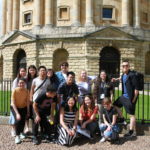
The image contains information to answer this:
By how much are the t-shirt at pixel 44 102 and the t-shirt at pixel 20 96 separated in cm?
46

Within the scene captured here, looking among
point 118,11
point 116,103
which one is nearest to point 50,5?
point 118,11

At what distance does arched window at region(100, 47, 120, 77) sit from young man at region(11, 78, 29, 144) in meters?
26.0

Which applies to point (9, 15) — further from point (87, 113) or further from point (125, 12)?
point (87, 113)

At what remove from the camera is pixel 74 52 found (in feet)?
114

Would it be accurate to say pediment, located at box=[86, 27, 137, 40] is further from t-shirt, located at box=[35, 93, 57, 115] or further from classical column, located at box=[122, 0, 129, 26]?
t-shirt, located at box=[35, 93, 57, 115]

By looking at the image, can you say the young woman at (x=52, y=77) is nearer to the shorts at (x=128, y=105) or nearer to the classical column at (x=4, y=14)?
the shorts at (x=128, y=105)

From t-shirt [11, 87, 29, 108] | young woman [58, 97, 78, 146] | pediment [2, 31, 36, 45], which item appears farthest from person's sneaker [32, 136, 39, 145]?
pediment [2, 31, 36, 45]

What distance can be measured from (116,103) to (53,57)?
86.4ft

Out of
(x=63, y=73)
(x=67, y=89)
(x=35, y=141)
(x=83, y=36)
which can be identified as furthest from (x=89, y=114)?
(x=83, y=36)

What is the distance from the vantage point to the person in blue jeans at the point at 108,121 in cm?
901

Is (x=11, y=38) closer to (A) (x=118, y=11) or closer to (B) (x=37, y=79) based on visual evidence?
(A) (x=118, y=11)

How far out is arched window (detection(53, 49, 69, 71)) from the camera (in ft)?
118

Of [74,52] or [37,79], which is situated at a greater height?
[74,52]

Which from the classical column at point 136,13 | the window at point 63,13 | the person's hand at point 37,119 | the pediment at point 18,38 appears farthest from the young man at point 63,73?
the classical column at point 136,13
